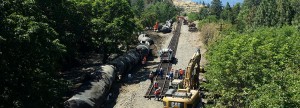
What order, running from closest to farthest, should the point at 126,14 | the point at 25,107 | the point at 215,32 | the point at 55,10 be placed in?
the point at 25,107 < the point at 55,10 < the point at 126,14 < the point at 215,32

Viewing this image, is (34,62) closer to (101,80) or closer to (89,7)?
(101,80)

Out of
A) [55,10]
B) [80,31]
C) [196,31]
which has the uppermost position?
[55,10]

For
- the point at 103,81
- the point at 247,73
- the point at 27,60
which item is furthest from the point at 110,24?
the point at 27,60

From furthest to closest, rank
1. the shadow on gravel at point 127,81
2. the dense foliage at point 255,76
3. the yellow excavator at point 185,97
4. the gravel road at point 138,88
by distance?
the shadow on gravel at point 127,81
the gravel road at point 138,88
the yellow excavator at point 185,97
the dense foliage at point 255,76

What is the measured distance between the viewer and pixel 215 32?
5828 cm

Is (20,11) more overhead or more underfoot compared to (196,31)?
more overhead

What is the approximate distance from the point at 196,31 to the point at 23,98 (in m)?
70.6

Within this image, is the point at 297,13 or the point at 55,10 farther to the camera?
the point at 297,13

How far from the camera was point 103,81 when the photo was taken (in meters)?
31.6

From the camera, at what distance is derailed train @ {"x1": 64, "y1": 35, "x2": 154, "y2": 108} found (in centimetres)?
2606

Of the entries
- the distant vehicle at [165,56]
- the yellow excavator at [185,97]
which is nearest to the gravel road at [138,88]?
the distant vehicle at [165,56]

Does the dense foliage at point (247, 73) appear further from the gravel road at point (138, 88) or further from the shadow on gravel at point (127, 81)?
the shadow on gravel at point (127, 81)

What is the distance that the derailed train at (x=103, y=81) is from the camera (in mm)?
26062

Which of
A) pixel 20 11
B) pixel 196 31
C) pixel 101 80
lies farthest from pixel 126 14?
pixel 196 31
